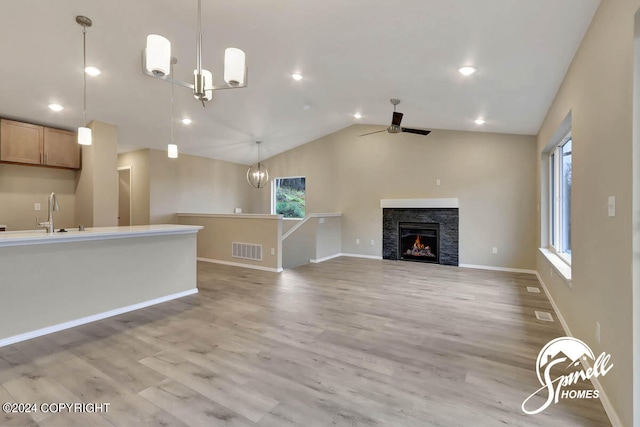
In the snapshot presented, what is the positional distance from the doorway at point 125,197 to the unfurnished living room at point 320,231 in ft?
2.63

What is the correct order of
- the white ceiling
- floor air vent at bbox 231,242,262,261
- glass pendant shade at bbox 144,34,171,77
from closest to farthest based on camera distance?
glass pendant shade at bbox 144,34,171,77 < the white ceiling < floor air vent at bbox 231,242,262,261

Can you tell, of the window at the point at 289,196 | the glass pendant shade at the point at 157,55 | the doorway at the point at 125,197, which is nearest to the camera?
the glass pendant shade at the point at 157,55

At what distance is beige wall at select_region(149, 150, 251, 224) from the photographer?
6875mm

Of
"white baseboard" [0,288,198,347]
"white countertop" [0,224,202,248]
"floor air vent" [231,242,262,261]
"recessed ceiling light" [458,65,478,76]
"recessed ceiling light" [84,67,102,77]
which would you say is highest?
"recessed ceiling light" [84,67,102,77]

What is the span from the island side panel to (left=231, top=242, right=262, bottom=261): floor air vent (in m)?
1.79

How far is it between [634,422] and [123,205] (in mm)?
8623

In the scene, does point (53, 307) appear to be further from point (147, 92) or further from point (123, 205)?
point (123, 205)

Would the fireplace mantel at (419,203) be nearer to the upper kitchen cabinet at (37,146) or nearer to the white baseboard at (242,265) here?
the white baseboard at (242,265)

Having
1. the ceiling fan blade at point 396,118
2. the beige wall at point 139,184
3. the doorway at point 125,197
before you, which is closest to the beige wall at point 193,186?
the beige wall at point 139,184

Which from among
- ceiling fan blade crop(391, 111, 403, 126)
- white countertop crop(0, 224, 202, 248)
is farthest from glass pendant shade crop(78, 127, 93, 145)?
ceiling fan blade crop(391, 111, 403, 126)

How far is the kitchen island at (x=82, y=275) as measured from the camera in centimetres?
270

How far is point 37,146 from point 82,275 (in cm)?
308

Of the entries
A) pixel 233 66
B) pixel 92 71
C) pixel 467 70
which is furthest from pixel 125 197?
pixel 467 70

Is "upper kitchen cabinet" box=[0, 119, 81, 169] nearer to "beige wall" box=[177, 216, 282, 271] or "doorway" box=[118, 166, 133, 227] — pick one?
"doorway" box=[118, 166, 133, 227]
